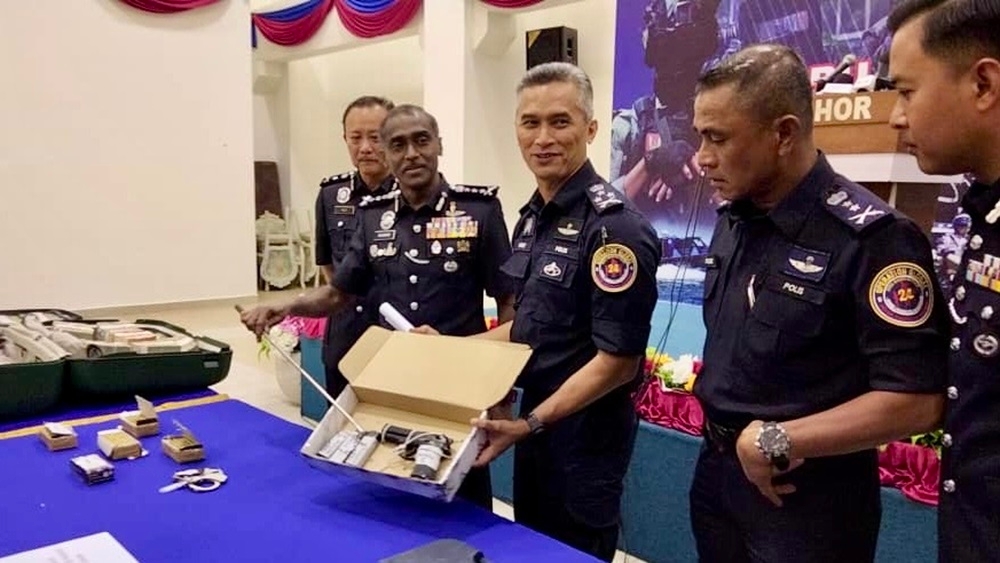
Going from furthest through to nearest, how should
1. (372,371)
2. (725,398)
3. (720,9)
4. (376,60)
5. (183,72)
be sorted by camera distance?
(376,60)
(183,72)
(720,9)
(372,371)
(725,398)

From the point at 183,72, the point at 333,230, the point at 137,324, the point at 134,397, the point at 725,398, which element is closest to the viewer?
the point at 725,398

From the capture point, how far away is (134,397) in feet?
6.38

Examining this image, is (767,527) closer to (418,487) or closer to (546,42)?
(418,487)

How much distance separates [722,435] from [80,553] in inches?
40.3

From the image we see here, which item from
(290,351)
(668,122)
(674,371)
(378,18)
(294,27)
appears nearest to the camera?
(674,371)

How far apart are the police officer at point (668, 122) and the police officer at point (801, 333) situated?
4.74 meters

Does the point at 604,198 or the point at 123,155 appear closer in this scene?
the point at 604,198

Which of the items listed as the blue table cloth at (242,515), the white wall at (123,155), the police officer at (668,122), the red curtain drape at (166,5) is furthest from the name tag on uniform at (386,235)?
the red curtain drape at (166,5)

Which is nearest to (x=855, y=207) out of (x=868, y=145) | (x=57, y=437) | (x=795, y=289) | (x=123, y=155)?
(x=795, y=289)

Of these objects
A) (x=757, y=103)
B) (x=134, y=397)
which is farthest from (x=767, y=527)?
(x=134, y=397)

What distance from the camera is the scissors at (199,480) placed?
1418 millimetres

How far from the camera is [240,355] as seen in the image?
5.59 metres

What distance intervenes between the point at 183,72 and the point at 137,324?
19.0 feet

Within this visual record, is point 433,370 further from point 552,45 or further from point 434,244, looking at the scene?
point 552,45
